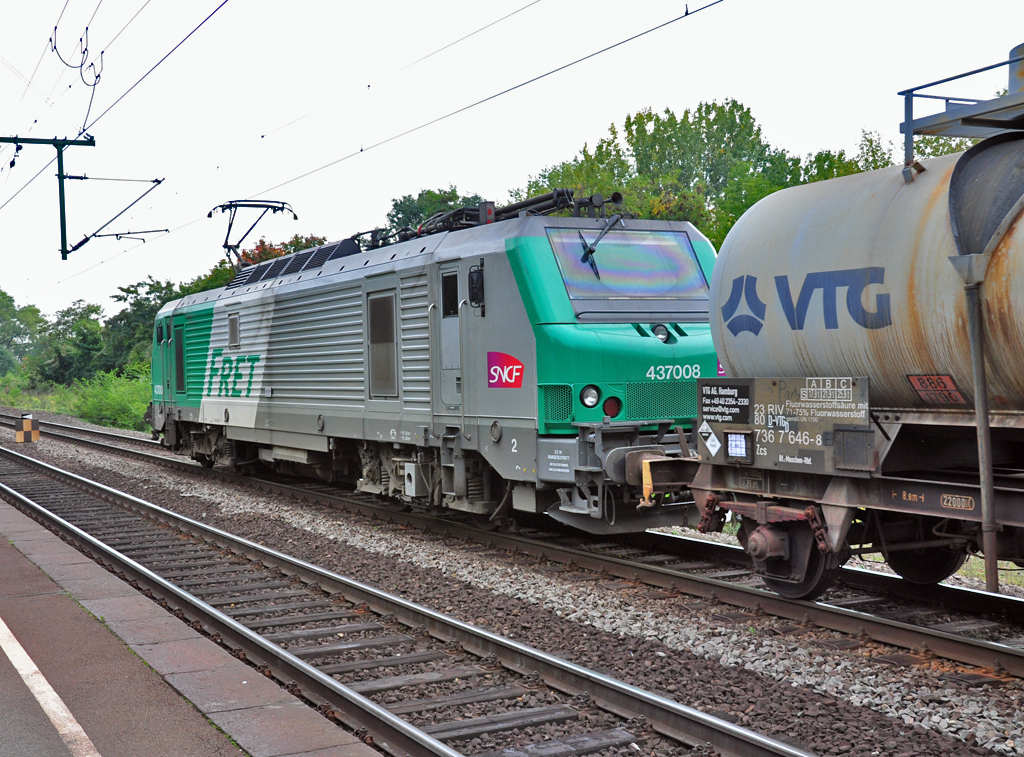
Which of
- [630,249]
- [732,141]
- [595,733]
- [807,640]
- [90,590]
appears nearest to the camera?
[595,733]

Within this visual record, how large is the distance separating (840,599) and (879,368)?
97.6 inches

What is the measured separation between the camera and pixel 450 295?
10.7 meters

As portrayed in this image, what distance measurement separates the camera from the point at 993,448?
241 inches

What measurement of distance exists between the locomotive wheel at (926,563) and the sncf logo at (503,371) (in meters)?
3.80

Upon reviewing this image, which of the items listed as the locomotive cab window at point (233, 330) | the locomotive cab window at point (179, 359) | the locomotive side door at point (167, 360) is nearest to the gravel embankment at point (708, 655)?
the locomotive cab window at point (233, 330)

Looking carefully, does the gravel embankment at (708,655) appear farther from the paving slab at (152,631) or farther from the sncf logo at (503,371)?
the paving slab at (152,631)

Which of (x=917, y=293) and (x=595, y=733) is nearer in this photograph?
(x=595, y=733)

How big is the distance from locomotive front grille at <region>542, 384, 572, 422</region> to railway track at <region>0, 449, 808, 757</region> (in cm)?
233

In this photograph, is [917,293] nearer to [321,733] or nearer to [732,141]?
[321,733]

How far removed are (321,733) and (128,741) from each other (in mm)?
939

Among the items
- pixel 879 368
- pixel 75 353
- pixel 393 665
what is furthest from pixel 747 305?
pixel 75 353

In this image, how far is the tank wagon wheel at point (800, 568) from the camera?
703 cm

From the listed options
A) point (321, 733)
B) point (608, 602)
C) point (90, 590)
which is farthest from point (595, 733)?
point (90, 590)

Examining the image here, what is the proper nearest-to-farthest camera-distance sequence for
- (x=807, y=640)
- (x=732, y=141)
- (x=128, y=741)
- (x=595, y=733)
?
1. (x=128, y=741)
2. (x=595, y=733)
3. (x=807, y=640)
4. (x=732, y=141)
